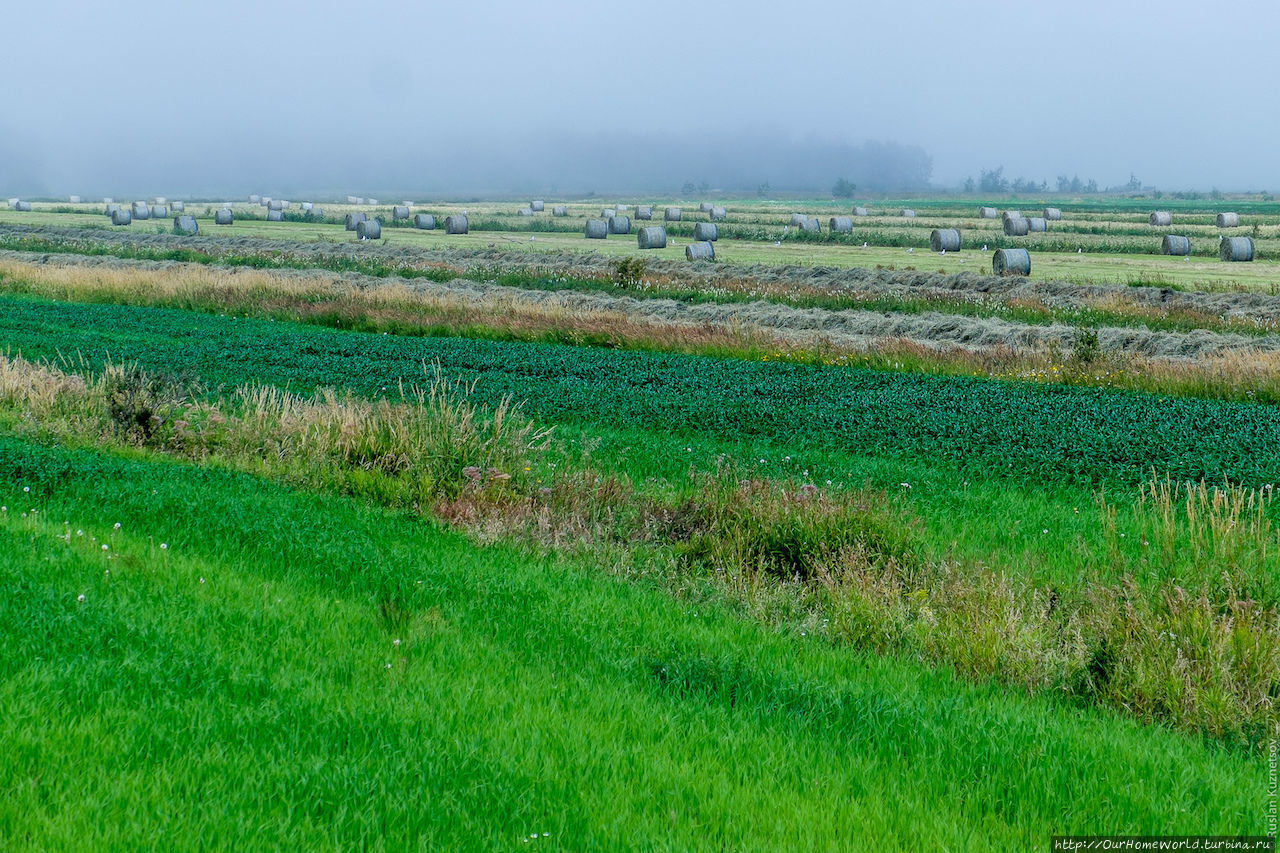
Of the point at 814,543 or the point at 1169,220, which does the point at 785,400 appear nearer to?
the point at 814,543

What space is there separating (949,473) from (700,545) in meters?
4.51

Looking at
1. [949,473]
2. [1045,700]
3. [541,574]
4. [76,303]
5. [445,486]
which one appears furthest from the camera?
[76,303]

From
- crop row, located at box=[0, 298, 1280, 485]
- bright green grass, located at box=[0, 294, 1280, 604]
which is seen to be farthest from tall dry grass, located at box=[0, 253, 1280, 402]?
bright green grass, located at box=[0, 294, 1280, 604]

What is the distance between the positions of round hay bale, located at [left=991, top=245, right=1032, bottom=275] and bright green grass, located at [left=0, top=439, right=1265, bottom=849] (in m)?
36.4

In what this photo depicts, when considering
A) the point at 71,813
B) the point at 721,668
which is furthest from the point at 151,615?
the point at 721,668

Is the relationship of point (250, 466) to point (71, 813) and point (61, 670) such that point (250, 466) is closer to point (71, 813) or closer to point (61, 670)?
point (61, 670)

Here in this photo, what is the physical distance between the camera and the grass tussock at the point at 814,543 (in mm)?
7188

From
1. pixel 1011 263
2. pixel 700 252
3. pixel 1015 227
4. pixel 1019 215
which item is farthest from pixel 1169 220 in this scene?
pixel 700 252

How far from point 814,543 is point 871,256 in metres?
46.0

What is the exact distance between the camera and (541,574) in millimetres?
8820

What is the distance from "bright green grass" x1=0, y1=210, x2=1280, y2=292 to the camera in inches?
1634

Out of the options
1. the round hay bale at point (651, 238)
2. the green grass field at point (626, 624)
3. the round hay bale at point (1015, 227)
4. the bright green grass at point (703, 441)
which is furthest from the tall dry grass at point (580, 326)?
the round hay bale at point (1015, 227)

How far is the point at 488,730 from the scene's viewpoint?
5777 millimetres

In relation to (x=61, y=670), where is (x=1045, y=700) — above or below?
below
